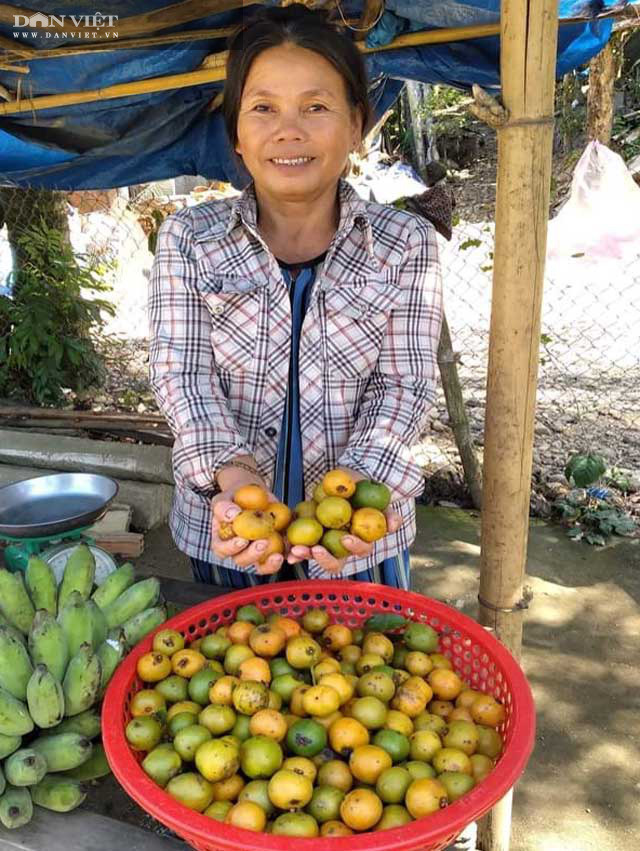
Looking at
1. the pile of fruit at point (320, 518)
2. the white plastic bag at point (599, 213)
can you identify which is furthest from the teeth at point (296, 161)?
the white plastic bag at point (599, 213)

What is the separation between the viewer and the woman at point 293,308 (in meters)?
1.80

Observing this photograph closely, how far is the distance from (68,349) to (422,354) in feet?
15.8

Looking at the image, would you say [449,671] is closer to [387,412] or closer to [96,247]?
[387,412]

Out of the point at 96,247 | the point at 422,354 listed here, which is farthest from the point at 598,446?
the point at 96,247

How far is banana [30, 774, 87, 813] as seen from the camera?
1.30m

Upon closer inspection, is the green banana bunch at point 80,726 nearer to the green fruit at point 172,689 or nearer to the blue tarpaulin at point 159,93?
the green fruit at point 172,689

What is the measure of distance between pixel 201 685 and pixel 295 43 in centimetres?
150

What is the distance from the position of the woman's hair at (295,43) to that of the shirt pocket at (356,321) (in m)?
0.48

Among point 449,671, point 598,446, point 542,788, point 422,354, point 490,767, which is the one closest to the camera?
point 490,767

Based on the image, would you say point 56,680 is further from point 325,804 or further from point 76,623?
point 325,804

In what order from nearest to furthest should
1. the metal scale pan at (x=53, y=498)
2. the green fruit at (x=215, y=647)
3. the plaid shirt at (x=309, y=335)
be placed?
the green fruit at (x=215, y=647)
the plaid shirt at (x=309, y=335)
the metal scale pan at (x=53, y=498)

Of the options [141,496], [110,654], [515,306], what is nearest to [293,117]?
[515,306]

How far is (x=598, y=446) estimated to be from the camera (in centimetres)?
542

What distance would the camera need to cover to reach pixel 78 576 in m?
1.65
